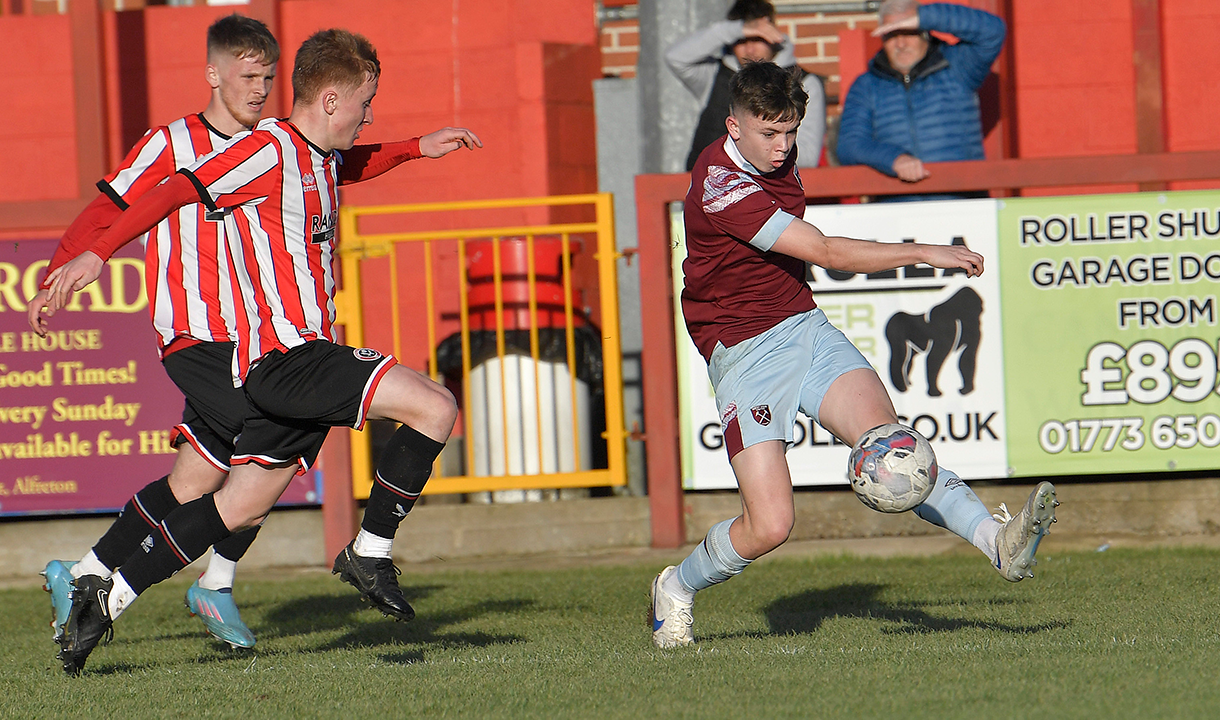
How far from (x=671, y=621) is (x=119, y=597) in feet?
5.68

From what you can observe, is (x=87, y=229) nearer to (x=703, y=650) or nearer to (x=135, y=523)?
(x=135, y=523)

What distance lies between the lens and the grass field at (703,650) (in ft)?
11.6

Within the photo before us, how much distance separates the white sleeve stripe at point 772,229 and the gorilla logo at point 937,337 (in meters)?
2.54

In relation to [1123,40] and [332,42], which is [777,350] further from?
[1123,40]

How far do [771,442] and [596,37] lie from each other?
5.82 m

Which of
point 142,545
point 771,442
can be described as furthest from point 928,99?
point 142,545

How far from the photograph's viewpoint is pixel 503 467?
717cm

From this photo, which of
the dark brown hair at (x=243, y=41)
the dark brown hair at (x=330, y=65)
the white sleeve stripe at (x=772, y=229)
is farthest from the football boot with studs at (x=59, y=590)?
the white sleeve stripe at (x=772, y=229)

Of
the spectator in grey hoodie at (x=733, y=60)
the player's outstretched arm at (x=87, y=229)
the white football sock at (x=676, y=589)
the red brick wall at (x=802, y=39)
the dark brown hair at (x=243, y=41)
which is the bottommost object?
the white football sock at (x=676, y=589)

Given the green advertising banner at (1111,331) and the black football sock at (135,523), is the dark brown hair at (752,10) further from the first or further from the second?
the black football sock at (135,523)

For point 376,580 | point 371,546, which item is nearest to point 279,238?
point 371,546

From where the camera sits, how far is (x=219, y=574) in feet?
16.1

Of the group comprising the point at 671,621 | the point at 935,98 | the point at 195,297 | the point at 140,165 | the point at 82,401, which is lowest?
the point at 671,621

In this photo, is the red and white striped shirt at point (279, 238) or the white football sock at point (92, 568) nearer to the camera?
the red and white striped shirt at point (279, 238)
